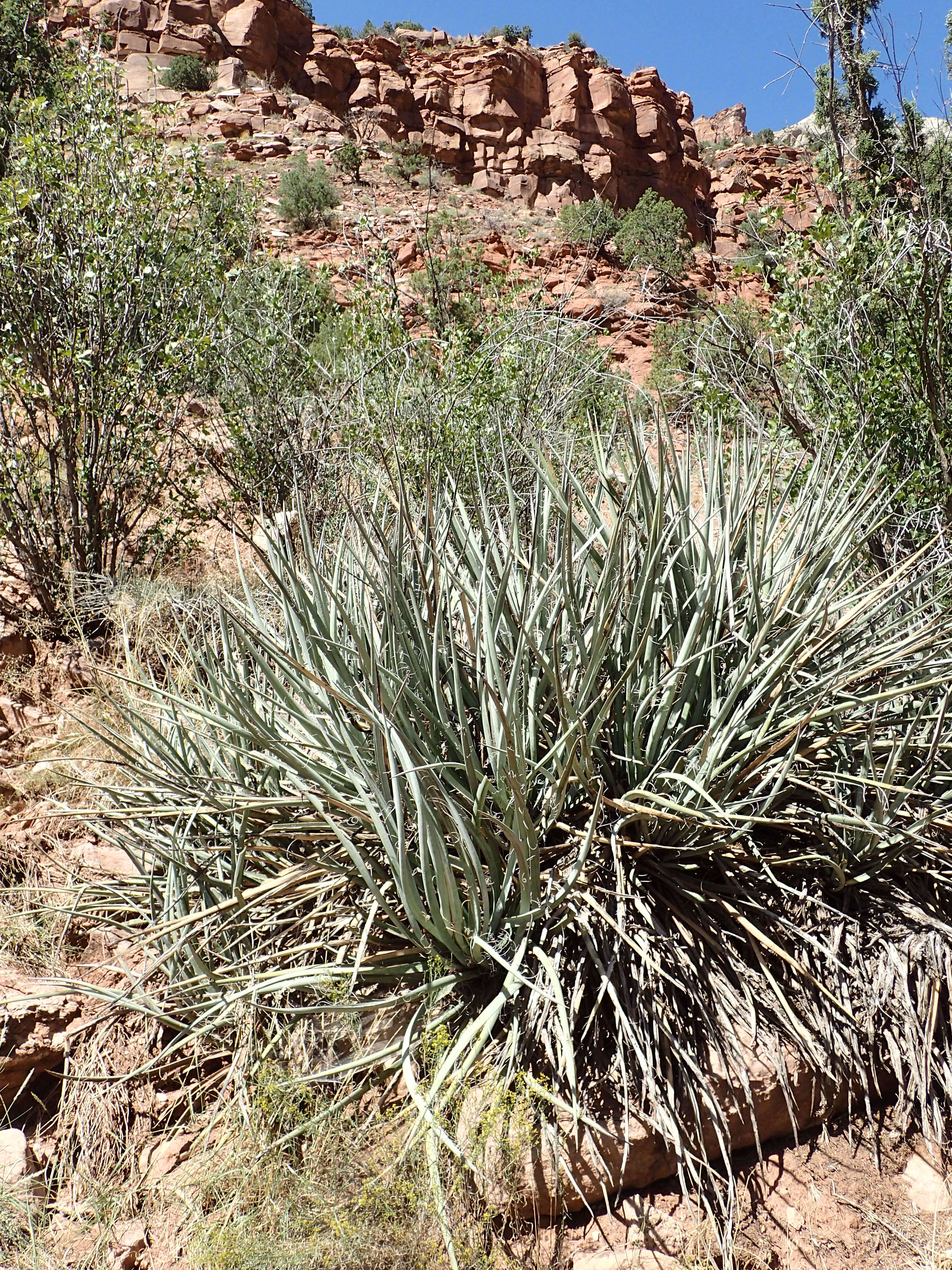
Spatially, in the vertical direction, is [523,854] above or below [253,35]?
below

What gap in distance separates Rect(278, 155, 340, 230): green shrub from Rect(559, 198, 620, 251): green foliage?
18.6 ft

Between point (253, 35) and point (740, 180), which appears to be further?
point (740, 180)

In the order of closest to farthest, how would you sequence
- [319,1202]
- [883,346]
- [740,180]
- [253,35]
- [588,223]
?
1. [319,1202]
2. [883,346]
3. [588,223]
4. [253,35]
5. [740,180]

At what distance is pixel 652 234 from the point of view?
66.6 ft

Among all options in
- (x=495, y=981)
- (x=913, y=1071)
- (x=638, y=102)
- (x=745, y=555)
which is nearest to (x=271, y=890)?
(x=495, y=981)

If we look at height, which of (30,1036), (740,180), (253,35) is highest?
(253,35)

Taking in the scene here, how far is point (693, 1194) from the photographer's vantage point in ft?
6.31

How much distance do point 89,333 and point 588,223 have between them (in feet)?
57.8

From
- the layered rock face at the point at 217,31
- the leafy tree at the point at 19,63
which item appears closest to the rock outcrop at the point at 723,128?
the layered rock face at the point at 217,31

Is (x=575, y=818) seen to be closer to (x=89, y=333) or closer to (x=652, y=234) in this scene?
(x=89, y=333)

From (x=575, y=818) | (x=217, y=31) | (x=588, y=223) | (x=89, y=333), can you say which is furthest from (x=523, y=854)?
(x=217, y=31)

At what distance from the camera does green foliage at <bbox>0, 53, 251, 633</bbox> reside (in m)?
4.81

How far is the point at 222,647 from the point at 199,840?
0.73 m

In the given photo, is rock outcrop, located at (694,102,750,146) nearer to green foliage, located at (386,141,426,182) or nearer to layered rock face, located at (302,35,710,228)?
layered rock face, located at (302,35,710,228)
